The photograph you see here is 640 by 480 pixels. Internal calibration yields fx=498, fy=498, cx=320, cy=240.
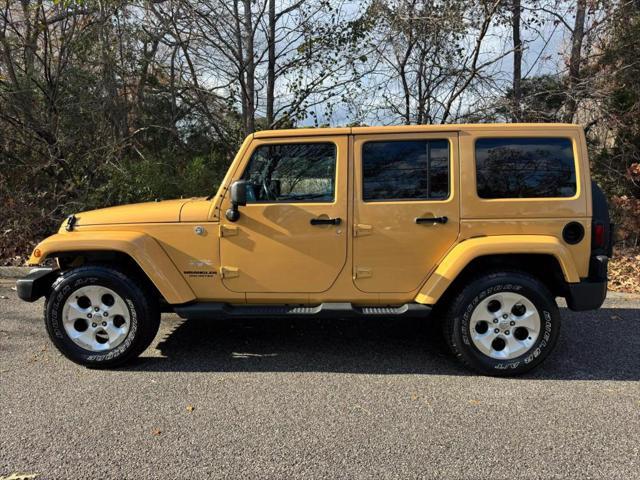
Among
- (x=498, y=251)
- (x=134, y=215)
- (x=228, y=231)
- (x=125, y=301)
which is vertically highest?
(x=134, y=215)

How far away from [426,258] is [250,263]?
4.55 ft

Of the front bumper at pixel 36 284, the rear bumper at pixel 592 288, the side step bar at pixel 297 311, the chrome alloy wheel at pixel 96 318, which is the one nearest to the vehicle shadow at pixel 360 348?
the chrome alloy wheel at pixel 96 318

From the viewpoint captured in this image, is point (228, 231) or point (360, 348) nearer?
point (228, 231)

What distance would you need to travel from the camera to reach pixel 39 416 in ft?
10.6

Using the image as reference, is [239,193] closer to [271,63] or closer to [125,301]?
[125,301]

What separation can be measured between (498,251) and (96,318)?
10.5ft

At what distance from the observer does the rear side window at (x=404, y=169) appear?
154 inches

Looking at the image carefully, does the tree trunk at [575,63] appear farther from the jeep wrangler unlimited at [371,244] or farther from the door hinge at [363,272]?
the door hinge at [363,272]

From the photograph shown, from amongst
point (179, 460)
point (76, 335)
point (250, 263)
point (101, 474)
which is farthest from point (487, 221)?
point (76, 335)

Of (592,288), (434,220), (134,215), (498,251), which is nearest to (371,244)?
(434,220)

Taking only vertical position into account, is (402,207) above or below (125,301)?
above

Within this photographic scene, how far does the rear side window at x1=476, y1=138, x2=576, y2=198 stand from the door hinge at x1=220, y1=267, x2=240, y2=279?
2.01m

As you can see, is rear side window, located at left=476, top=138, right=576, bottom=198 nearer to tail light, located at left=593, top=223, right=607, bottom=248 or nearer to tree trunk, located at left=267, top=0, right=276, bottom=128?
tail light, located at left=593, top=223, right=607, bottom=248

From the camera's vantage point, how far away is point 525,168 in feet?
12.7
